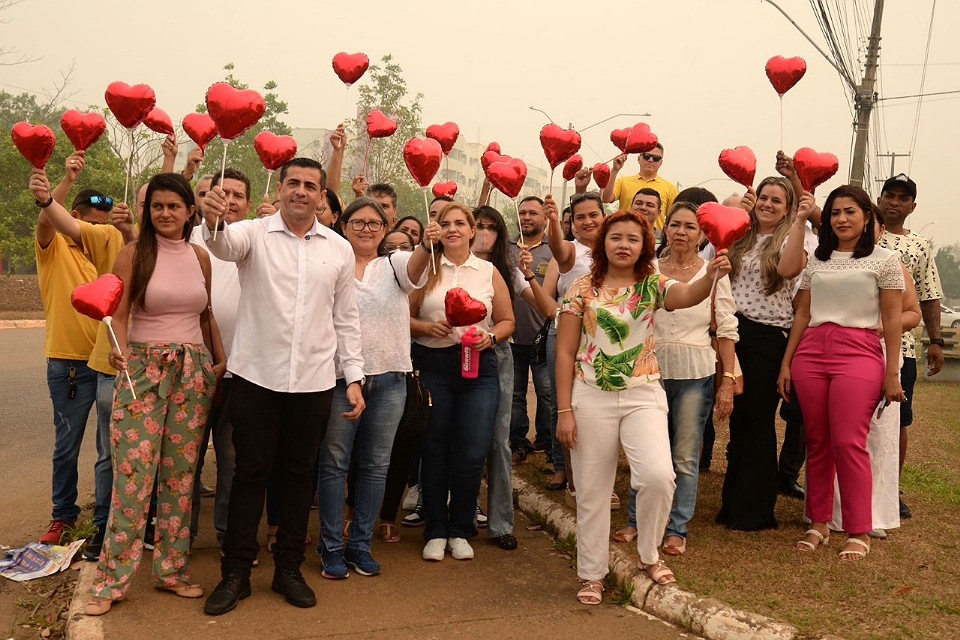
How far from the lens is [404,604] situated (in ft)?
15.8

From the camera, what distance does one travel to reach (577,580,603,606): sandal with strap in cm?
492

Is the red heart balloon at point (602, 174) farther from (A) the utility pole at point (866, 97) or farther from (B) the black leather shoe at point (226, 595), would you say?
(A) the utility pole at point (866, 97)

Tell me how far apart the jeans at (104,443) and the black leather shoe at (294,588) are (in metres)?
1.16

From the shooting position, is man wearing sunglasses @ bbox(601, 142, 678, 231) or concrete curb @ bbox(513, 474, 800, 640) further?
man wearing sunglasses @ bbox(601, 142, 678, 231)

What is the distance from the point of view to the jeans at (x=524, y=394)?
25.3ft

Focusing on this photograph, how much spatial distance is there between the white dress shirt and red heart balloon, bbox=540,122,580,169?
85.7 inches

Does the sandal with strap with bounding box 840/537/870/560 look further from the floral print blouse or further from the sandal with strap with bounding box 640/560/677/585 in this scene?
the floral print blouse

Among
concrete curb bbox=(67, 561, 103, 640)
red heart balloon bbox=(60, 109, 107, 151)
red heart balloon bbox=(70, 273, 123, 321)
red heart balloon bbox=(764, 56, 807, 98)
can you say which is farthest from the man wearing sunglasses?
concrete curb bbox=(67, 561, 103, 640)

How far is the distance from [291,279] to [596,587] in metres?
2.32

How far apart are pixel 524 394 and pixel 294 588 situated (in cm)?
364

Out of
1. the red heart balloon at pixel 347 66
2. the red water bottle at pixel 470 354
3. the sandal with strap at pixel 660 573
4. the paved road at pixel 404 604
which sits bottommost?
the paved road at pixel 404 604

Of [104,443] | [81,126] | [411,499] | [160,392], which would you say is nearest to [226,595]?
[160,392]

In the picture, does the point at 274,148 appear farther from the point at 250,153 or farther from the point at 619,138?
the point at 250,153

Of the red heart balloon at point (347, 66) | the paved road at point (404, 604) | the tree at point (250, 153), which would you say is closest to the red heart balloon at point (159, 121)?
the red heart balloon at point (347, 66)
